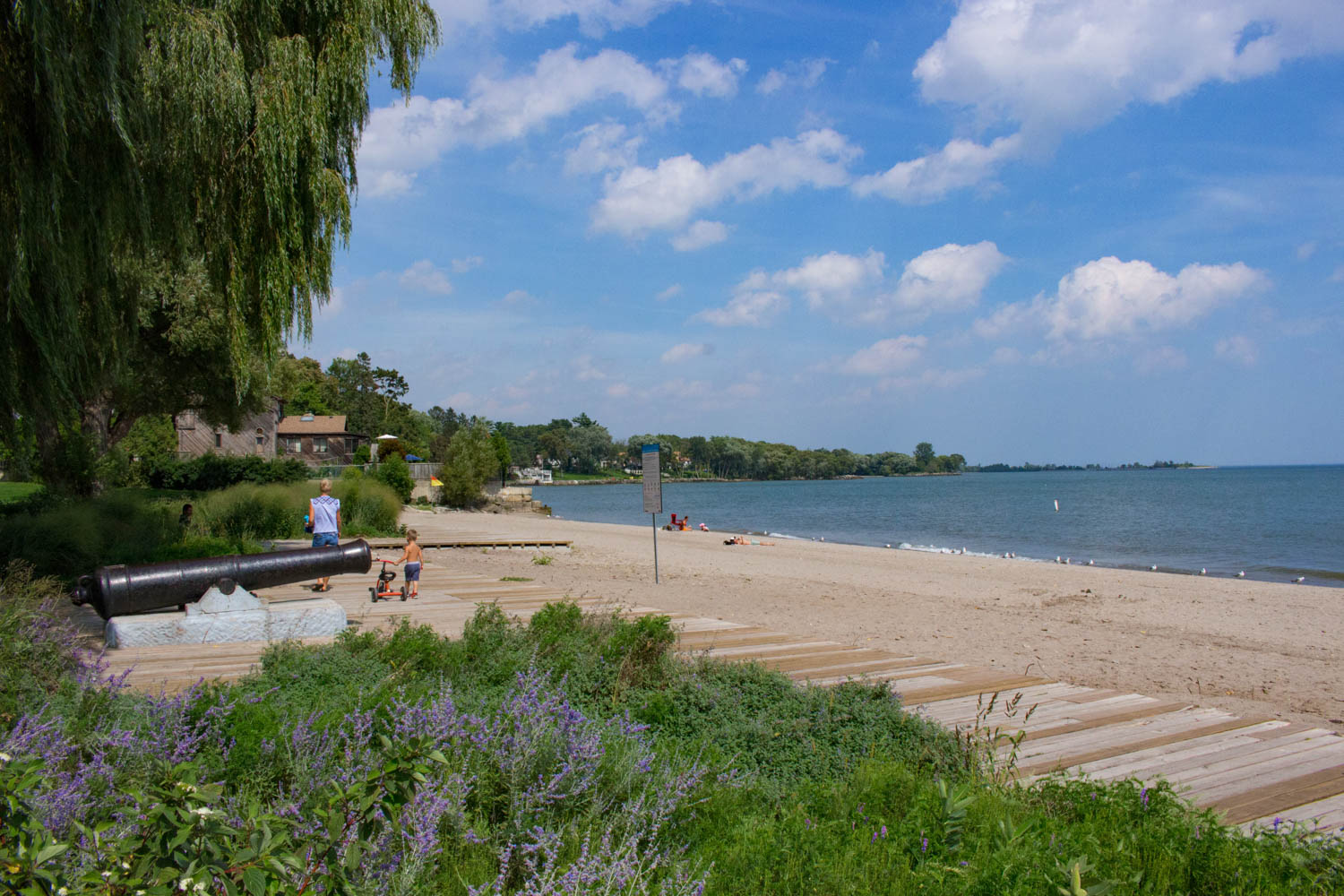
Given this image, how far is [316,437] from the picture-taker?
7644 centimetres

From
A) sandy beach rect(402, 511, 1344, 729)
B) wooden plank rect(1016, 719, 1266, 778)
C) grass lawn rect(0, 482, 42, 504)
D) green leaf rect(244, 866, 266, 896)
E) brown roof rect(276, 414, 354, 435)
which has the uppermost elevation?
brown roof rect(276, 414, 354, 435)

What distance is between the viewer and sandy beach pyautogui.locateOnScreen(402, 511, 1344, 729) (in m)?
8.55

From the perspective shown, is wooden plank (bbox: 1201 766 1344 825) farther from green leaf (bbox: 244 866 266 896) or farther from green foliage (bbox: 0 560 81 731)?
green foliage (bbox: 0 560 81 731)

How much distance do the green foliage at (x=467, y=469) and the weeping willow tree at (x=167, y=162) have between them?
4147 cm

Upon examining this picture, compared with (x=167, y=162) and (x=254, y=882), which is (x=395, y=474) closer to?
(x=167, y=162)

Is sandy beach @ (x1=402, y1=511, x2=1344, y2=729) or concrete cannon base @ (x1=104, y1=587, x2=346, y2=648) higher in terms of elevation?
concrete cannon base @ (x1=104, y1=587, x2=346, y2=648)

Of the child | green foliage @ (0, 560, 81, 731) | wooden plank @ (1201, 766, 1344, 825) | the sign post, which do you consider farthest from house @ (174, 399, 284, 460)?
wooden plank @ (1201, 766, 1344, 825)

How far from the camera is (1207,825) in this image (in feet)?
10.7

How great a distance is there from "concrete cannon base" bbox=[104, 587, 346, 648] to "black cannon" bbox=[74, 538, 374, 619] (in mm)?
114

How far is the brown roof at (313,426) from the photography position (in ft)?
249

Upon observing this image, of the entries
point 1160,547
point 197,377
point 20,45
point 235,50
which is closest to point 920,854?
point 20,45

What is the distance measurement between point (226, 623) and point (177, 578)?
56cm

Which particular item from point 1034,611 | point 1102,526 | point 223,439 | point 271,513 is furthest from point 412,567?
point 223,439

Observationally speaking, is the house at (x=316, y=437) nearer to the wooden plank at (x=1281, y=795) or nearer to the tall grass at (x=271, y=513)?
the tall grass at (x=271, y=513)
